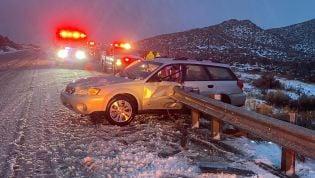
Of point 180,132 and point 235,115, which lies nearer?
point 235,115

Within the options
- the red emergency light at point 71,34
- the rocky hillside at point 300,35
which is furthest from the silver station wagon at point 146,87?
the rocky hillside at point 300,35

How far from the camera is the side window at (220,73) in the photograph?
11.6 meters

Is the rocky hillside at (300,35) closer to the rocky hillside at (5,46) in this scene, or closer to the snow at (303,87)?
the rocky hillside at (5,46)

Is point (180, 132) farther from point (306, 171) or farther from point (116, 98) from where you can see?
point (306, 171)

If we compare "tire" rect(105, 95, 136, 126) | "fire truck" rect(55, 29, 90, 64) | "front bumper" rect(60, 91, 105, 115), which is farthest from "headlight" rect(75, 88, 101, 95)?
"fire truck" rect(55, 29, 90, 64)

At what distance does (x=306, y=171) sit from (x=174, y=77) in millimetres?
4610

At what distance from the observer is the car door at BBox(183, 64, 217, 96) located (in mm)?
11234

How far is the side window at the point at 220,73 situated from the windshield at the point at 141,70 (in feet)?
4.30

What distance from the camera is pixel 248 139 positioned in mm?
9422

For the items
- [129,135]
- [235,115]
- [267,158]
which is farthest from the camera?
[129,135]

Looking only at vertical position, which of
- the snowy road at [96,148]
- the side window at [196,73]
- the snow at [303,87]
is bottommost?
the snow at [303,87]

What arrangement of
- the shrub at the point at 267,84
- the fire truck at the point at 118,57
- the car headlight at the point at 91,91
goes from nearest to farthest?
the car headlight at the point at 91,91
the fire truck at the point at 118,57
the shrub at the point at 267,84

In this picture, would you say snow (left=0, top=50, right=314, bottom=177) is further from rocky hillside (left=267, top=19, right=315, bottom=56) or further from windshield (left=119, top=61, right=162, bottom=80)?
rocky hillside (left=267, top=19, right=315, bottom=56)

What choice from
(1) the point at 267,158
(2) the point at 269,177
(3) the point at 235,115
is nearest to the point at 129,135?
(3) the point at 235,115
